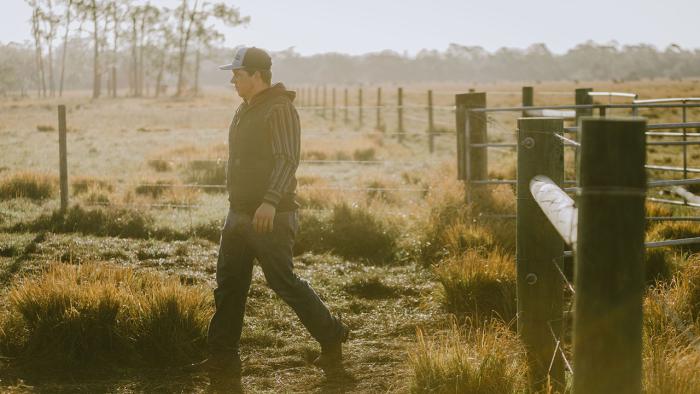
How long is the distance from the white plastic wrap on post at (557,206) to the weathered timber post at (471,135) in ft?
20.8

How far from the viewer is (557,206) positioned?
2344 millimetres

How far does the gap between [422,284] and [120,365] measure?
2870 millimetres

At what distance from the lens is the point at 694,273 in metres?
4.98

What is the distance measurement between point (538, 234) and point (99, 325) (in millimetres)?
2984

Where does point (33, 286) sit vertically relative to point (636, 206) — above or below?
below

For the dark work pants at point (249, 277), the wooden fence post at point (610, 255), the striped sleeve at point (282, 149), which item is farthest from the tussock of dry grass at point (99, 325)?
the wooden fence post at point (610, 255)

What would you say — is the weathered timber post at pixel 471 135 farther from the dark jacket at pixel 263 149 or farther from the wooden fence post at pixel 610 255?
the wooden fence post at pixel 610 255

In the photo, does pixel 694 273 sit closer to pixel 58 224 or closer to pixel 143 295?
pixel 143 295

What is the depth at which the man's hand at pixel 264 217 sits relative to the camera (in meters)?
4.39

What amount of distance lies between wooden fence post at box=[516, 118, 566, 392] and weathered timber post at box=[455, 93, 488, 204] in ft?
20.1

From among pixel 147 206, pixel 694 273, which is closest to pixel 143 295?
pixel 694 273

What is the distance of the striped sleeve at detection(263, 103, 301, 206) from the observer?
4.41 m

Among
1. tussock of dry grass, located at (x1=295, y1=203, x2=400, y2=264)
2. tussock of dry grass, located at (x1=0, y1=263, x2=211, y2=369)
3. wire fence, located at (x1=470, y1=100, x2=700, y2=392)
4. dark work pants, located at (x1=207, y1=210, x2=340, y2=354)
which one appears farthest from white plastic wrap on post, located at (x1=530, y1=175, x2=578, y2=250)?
tussock of dry grass, located at (x1=295, y1=203, x2=400, y2=264)

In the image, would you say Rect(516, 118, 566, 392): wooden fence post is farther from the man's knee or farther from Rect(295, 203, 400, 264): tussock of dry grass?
Rect(295, 203, 400, 264): tussock of dry grass
